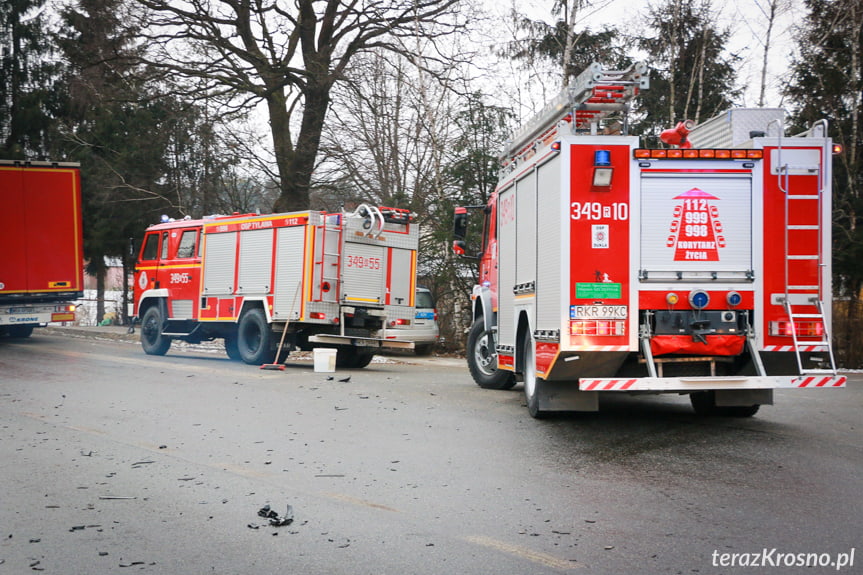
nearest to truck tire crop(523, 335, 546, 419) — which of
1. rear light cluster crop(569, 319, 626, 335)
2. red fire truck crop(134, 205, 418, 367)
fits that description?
rear light cluster crop(569, 319, 626, 335)

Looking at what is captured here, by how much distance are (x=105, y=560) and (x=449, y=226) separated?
18932mm

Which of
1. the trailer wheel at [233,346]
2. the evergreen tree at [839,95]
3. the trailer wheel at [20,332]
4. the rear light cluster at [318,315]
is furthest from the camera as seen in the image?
the trailer wheel at [20,332]

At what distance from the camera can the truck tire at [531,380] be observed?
31.7ft

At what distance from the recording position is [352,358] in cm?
1877

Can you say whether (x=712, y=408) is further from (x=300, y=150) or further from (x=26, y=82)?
(x=26, y=82)

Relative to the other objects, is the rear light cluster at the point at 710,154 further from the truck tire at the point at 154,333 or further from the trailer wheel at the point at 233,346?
the truck tire at the point at 154,333

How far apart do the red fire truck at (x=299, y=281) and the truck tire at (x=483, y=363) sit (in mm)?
3706

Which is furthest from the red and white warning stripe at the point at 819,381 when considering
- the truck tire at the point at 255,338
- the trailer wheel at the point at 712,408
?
the truck tire at the point at 255,338

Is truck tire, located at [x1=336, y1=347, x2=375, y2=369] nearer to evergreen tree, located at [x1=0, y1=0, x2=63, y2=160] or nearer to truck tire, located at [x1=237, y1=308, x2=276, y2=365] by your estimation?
truck tire, located at [x1=237, y1=308, x2=276, y2=365]

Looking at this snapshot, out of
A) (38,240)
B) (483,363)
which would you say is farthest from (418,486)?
(38,240)

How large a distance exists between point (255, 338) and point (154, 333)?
404 cm

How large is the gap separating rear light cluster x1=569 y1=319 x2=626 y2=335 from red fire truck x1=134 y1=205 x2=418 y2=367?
30.3ft

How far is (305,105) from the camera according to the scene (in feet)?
85.7

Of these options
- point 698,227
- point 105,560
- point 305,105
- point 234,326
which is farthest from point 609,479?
point 305,105
